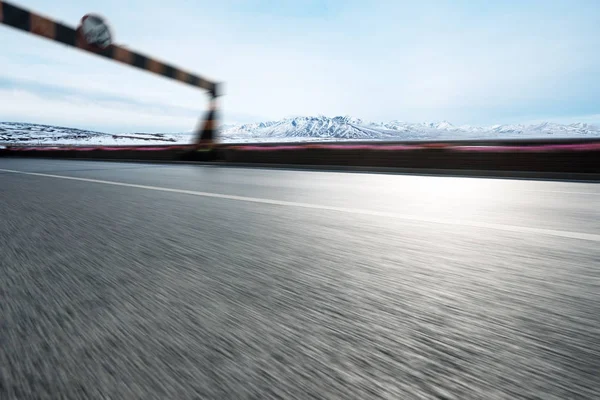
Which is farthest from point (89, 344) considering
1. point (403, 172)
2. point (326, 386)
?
point (403, 172)

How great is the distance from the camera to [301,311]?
135 cm

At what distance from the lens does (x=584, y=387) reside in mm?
888

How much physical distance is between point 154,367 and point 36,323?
58cm

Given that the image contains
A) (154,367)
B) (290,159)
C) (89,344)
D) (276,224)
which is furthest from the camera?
(290,159)

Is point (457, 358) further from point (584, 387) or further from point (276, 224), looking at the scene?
point (276, 224)

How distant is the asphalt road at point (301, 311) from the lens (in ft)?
3.02

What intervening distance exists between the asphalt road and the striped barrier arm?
14341mm

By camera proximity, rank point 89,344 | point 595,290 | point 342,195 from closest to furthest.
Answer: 1. point 89,344
2. point 595,290
3. point 342,195

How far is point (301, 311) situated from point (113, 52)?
17823 millimetres

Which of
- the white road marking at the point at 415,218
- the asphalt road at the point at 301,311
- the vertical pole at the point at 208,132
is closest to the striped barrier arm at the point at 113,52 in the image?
the vertical pole at the point at 208,132

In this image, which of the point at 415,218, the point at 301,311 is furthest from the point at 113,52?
the point at 301,311

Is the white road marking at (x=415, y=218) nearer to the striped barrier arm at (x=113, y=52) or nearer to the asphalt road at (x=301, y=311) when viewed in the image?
the asphalt road at (x=301, y=311)

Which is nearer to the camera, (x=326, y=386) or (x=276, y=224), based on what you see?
(x=326, y=386)

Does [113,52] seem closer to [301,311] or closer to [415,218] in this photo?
[415,218]
